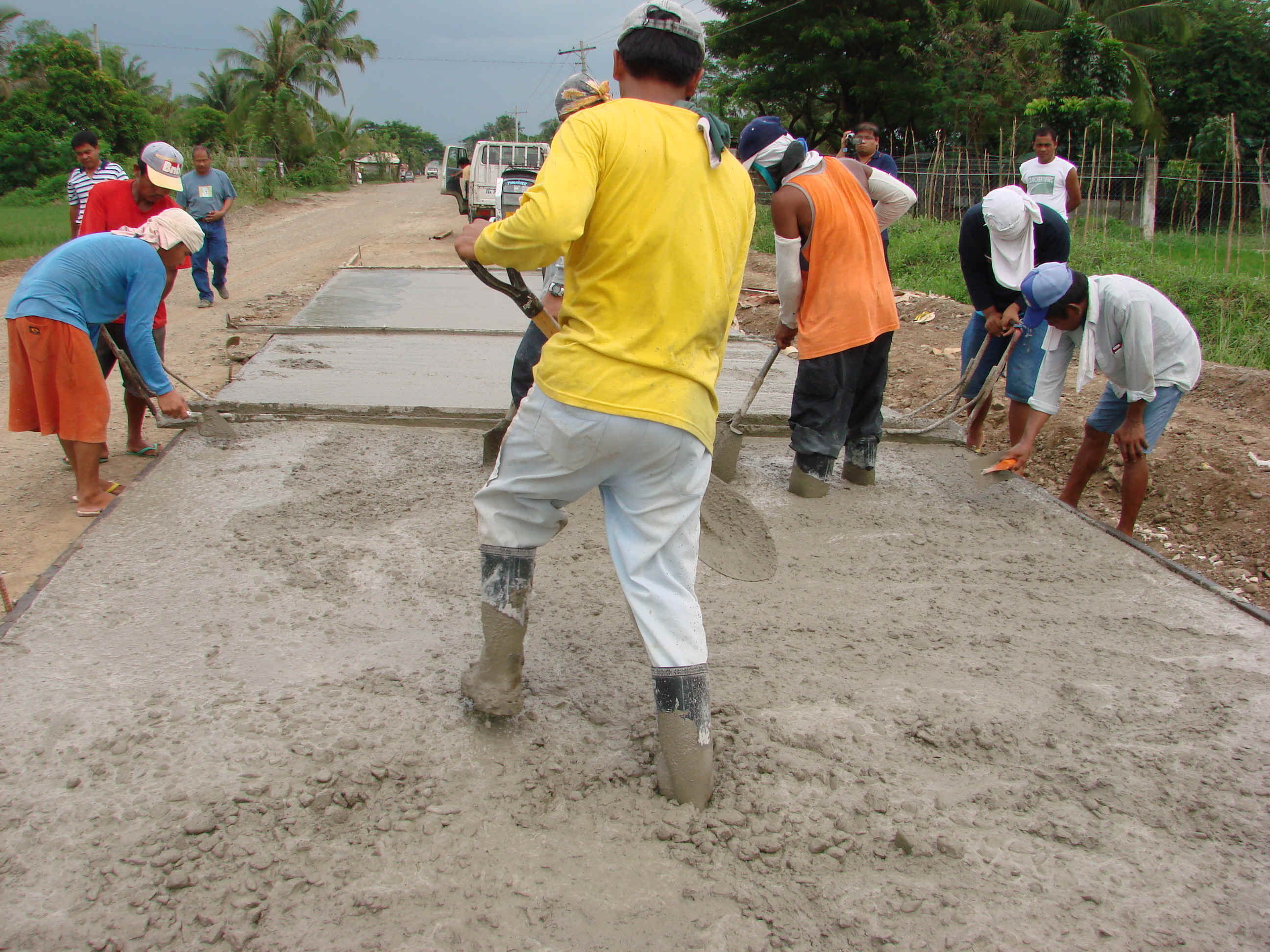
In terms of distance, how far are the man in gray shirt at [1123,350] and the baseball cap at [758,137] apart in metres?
1.15

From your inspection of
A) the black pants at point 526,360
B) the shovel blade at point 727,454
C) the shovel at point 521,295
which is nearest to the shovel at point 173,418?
the black pants at point 526,360

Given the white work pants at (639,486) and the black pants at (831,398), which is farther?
the black pants at (831,398)

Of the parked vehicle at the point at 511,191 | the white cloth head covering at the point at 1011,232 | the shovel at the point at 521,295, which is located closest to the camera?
the shovel at the point at 521,295

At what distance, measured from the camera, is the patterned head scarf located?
10.9 feet

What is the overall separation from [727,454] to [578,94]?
1.59 meters

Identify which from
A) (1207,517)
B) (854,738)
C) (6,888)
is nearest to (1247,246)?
(1207,517)

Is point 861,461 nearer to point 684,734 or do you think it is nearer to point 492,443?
point 492,443

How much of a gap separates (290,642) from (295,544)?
671 millimetres

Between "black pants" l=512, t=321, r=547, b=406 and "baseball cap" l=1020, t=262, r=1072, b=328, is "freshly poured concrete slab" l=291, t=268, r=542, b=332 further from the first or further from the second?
"baseball cap" l=1020, t=262, r=1072, b=328

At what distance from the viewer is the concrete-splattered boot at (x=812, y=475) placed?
3.76 meters

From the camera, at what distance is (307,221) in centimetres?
1973

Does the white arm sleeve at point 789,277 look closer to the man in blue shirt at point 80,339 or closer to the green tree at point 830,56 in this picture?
the man in blue shirt at point 80,339

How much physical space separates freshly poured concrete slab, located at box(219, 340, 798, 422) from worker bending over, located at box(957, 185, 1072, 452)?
106 cm

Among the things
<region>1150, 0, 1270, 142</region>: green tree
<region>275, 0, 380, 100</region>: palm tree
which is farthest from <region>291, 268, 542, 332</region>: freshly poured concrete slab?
<region>275, 0, 380, 100</region>: palm tree
